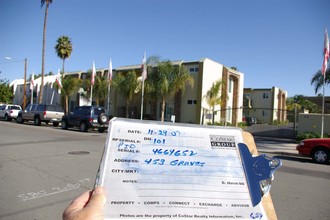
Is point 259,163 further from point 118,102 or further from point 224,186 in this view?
point 118,102

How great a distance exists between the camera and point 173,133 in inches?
80.2

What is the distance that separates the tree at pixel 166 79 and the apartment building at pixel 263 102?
24393mm

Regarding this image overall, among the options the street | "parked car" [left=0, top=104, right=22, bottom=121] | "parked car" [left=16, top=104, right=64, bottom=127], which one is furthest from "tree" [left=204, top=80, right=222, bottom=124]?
"parked car" [left=0, top=104, right=22, bottom=121]

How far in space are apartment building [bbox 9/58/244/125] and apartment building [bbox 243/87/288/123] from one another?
14866mm

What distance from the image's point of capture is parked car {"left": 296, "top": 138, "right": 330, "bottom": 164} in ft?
39.2

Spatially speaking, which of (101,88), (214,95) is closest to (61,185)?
(214,95)

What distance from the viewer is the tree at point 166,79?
27.5 metres

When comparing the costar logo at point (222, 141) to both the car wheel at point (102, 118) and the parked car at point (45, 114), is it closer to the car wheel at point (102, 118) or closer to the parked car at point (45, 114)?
the car wheel at point (102, 118)

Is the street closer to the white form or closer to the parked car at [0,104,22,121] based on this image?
the white form

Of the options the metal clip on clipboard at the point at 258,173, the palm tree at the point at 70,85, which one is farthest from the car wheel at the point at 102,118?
the metal clip on clipboard at the point at 258,173

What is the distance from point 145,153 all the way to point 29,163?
7871 mm

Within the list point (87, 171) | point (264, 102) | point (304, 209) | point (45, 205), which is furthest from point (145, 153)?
point (264, 102)

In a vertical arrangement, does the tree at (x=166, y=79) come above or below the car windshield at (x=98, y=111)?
above

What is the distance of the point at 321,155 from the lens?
12047mm
